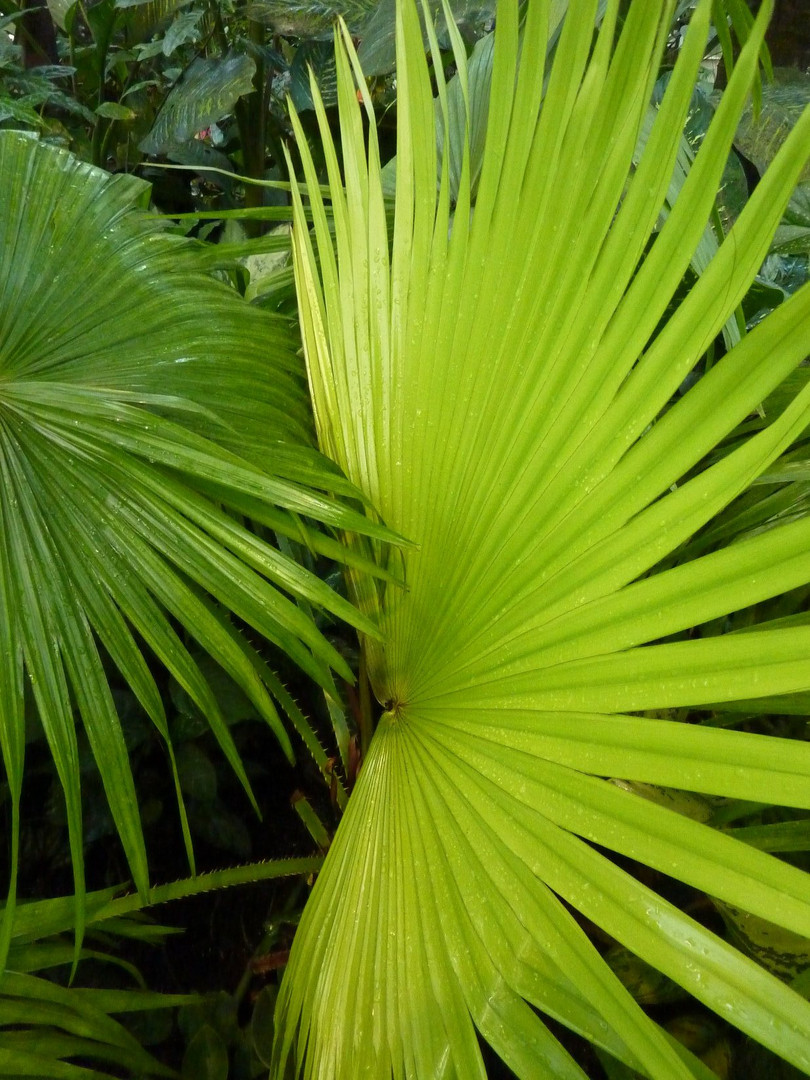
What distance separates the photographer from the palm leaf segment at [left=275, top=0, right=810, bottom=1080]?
1.15 ft

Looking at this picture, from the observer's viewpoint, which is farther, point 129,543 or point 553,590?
point 129,543

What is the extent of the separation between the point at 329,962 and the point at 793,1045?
30 centimetres

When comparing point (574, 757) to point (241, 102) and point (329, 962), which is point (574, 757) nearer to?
point (329, 962)

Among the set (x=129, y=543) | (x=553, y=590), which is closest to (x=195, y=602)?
(x=129, y=543)

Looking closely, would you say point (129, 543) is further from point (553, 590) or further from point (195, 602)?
point (553, 590)

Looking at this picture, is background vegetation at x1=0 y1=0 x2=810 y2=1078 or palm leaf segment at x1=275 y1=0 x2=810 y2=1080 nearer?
palm leaf segment at x1=275 y1=0 x2=810 y2=1080

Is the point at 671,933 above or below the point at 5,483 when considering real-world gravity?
below

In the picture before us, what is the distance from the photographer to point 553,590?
0.45 metres

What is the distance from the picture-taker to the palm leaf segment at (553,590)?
1.15 feet

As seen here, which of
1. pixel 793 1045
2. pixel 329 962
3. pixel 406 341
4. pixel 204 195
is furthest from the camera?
pixel 204 195

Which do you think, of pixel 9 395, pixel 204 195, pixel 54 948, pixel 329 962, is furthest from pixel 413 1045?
pixel 204 195

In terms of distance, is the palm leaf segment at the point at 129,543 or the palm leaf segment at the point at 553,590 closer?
the palm leaf segment at the point at 553,590

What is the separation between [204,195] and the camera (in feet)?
6.91

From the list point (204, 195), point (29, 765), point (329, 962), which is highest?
point (204, 195)
